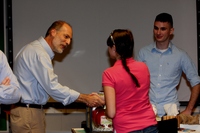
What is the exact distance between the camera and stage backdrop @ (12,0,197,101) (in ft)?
14.8

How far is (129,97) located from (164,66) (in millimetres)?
1414

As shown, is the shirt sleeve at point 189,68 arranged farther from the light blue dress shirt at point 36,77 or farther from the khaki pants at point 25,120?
the khaki pants at point 25,120

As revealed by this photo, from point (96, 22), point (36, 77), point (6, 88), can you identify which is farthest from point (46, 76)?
point (96, 22)

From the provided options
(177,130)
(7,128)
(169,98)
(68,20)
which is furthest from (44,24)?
(177,130)

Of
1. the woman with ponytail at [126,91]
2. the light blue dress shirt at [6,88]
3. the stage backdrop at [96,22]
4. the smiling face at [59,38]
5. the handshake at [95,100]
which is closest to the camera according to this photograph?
the woman with ponytail at [126,91]

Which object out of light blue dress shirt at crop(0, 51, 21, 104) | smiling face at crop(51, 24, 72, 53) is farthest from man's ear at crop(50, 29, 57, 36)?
light blue dress shirt at crop(0, 51, 21, 104)

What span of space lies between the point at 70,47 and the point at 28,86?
1.44m

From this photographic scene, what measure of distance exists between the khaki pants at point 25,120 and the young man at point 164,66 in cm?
113

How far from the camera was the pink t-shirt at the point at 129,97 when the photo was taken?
7.70 feet

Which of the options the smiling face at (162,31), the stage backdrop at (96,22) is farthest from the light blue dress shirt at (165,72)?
the stage backdrop at (96,22)

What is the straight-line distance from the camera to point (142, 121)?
240 centimetres

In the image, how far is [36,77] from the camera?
3146mm

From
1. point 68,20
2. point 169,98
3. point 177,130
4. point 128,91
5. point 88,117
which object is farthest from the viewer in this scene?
point 68,20

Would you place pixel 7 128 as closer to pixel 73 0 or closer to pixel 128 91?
pixel 73 0
